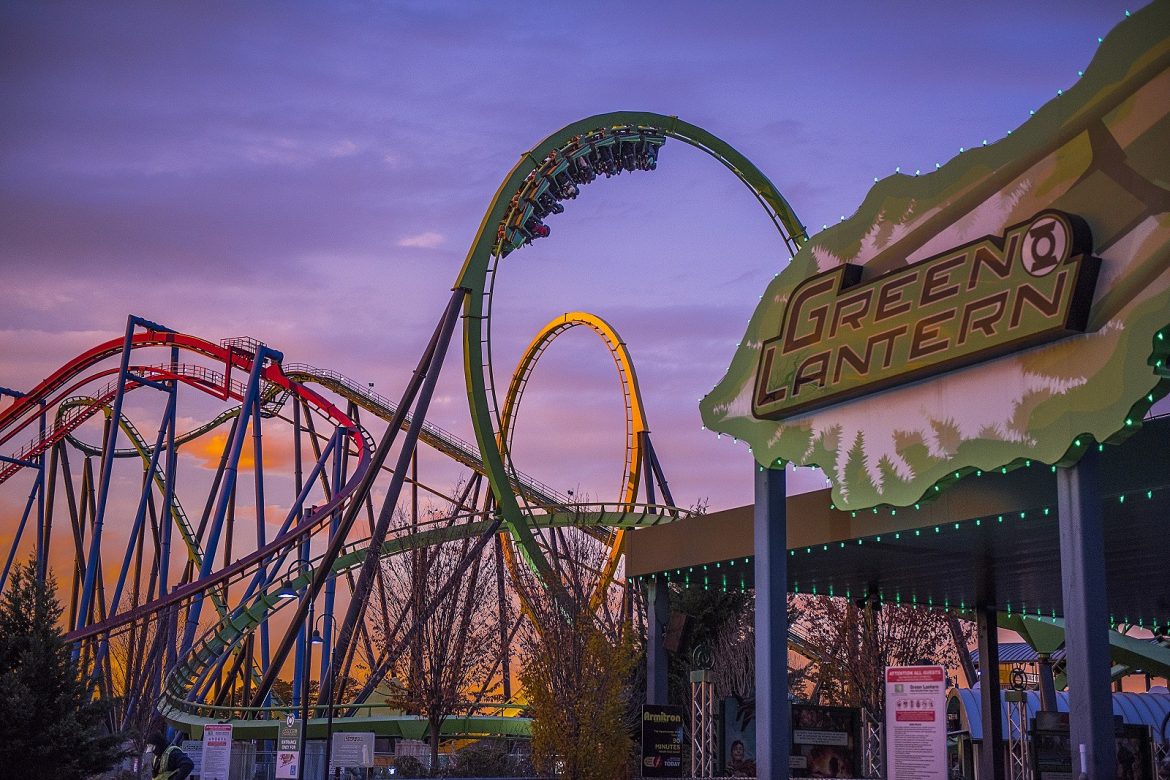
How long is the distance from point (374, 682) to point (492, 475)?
759 cm

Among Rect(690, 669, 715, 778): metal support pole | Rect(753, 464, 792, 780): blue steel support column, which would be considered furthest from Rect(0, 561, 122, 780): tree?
Rect(690, 669, 715, 778): metal support pole

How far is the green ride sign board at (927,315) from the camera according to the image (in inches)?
514

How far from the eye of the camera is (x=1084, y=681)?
12.6m

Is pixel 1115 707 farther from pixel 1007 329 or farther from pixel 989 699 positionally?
pixel 1007 329

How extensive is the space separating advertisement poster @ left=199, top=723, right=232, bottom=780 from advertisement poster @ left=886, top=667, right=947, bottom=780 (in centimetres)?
1075

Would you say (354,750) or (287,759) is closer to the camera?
(354,750)

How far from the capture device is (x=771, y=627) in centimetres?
1716

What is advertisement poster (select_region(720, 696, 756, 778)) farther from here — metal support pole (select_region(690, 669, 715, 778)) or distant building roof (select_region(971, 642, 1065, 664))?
distant building roof (select_region(971, 642, 1065, 664))

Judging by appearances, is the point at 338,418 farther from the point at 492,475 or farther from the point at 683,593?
the point at 683,593

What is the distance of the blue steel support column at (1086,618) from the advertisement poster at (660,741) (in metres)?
9.29

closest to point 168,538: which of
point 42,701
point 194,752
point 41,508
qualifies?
point 41,508

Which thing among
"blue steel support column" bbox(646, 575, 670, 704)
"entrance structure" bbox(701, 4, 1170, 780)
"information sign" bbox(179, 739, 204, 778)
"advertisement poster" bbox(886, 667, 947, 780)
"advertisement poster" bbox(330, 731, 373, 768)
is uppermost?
"entrance structure" bbox(701, 4, 1170, 780)

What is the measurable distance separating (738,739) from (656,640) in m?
4.40

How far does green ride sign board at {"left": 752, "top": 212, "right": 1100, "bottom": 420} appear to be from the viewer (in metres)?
13.0
